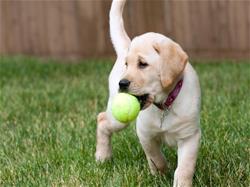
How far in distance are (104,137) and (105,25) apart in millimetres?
6776

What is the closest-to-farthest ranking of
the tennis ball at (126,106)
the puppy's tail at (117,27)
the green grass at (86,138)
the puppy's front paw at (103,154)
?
the tennis ball at (126,106) → the green grass at (86,138) → the puppy's front paw at (103,154) → the puppy's tail at (117,27)

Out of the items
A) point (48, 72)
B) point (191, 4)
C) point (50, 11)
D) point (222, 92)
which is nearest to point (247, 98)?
point (222, 92)

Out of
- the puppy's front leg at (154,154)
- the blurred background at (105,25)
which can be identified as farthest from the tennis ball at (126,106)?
the blurred background at (105,25)

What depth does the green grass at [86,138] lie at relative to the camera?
13.3 ft

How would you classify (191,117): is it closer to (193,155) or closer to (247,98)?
(193,155)

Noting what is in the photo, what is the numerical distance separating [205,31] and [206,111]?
505cm

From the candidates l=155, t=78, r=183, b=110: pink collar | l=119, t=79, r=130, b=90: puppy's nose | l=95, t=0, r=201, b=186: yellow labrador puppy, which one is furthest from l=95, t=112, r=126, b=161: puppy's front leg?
l=119, t=79, r=130, b=90: puppy's nose

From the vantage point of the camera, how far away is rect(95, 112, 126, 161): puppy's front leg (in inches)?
181

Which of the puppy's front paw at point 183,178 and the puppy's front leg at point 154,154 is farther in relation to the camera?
the puppy's front leg at point 154,154

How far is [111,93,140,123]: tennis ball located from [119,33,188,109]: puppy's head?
0.04 metres

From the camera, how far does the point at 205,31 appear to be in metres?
10.7

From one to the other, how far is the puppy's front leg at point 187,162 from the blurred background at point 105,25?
22.8 ft

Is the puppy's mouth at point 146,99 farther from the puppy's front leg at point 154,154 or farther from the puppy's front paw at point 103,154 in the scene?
the puppy's front paw at point 103,154

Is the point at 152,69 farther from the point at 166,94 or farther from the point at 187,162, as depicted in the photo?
the point at 187,162
